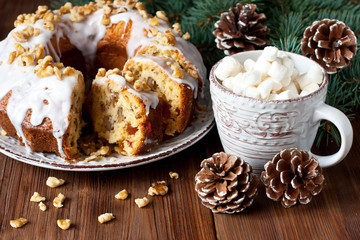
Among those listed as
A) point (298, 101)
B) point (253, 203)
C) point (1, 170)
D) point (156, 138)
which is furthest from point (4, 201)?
point (298, 101)

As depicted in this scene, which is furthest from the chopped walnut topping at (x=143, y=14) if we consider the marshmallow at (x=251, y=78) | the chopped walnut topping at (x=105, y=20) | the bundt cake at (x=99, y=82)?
the marshmallow at (x=251, y=78)

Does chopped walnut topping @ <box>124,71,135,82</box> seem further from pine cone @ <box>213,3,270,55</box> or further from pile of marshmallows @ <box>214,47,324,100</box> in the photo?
pine cone @ <box>213,3,270,55</box>

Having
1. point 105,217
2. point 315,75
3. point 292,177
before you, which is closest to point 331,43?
point 315,75

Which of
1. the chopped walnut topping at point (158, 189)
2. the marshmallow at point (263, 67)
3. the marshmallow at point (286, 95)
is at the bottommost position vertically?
the chopped walnut topping at point (158, 189)

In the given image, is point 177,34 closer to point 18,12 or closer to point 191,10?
point 191,10

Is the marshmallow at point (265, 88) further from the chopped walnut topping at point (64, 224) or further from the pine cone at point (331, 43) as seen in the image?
the chopped walnut topping at point (64, 224)

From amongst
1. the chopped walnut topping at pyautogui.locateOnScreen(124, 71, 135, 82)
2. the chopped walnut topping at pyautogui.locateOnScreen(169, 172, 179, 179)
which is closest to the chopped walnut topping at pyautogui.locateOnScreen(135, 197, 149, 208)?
the chopped walnut topping at pyautogui.locateOnScreen(169, 172, 179, 179)

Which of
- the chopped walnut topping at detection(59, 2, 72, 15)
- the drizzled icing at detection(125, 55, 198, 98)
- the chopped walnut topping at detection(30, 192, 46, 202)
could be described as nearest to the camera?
the chopped walnut topping at detection(30, 192, 46, 202)
